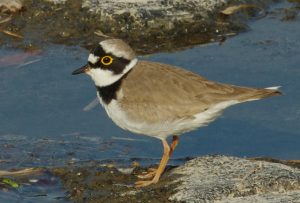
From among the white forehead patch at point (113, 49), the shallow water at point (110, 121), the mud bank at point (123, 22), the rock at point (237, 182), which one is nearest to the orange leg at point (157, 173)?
the rock at point (237, 182)

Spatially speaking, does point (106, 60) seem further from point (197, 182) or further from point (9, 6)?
point (9, 6)

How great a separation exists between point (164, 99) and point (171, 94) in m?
0.07

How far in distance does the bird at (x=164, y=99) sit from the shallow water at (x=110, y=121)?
81 centimetres

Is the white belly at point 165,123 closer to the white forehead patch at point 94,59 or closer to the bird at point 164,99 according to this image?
the bird at point 164,99

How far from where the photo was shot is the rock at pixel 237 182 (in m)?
6.14

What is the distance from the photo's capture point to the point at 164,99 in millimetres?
6672

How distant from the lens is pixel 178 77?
22.3ft

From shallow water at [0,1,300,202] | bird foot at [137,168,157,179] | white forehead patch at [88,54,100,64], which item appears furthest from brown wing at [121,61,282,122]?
shallow water at [0,1,300,202]

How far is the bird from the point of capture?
663cm

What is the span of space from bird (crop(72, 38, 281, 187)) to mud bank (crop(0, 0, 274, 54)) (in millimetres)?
3037

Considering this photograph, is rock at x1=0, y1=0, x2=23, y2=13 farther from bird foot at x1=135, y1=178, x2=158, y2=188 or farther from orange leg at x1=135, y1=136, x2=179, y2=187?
bird foot at x1=135, y1=178, x2=158, y2=188

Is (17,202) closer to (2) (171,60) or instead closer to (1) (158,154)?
(1) (158,154)

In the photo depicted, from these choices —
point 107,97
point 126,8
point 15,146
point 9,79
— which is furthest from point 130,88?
point 126,8

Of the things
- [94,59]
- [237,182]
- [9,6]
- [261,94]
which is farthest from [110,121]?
[9,6]
